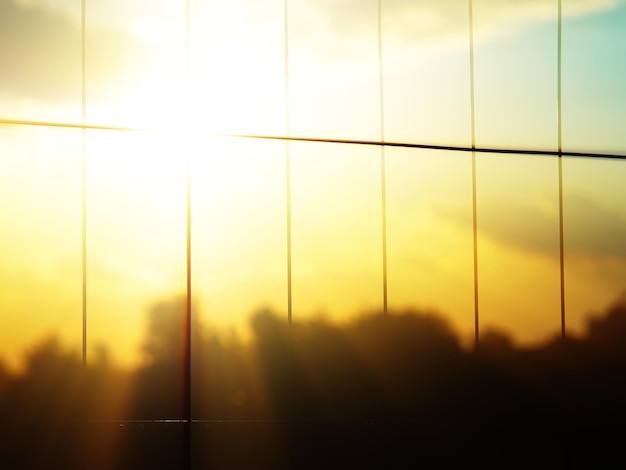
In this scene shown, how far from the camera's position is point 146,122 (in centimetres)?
574

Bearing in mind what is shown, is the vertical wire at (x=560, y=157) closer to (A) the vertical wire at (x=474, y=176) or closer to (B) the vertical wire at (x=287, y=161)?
(A) the vertical wire at (x=474, y=176)

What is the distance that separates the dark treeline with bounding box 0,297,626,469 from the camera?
5.73 metres

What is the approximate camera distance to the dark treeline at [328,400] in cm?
573

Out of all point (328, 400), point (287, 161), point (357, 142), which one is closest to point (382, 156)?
point (357, 142)

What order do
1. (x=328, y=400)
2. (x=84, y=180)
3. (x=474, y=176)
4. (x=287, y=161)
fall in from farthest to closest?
(x=474, y=176), (x=328, y=400), (x=287, y=161), (x=84, y=180)

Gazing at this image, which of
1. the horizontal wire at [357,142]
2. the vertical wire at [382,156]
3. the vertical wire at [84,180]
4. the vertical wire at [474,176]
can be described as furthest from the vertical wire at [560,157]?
the vertical wire at [84,180]

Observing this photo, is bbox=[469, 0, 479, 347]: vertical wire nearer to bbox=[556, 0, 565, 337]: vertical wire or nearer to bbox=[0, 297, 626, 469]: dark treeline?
bbox=[0, 297, 626, 469]: dark treeline

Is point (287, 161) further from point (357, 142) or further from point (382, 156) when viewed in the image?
point (382, 156)

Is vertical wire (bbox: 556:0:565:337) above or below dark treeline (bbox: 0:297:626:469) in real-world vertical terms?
above

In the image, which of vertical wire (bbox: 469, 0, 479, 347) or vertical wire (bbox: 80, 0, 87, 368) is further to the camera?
vertical wire (bbox: 469, 0, 479, 347)

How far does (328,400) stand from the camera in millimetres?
6230

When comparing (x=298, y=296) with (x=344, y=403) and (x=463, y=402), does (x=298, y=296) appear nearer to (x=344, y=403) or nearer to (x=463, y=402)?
(x=344, y=403)

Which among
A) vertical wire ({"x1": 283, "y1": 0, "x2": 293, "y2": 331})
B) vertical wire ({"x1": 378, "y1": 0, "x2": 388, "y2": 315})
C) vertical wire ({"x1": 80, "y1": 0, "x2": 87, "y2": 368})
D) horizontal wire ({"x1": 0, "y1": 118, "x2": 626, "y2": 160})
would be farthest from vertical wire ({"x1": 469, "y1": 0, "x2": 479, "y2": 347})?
vertical wire ({"x1": 80, "y1": 0, "x2": 87, "y2": 368})

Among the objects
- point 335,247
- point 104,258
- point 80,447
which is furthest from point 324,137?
point 80,447
